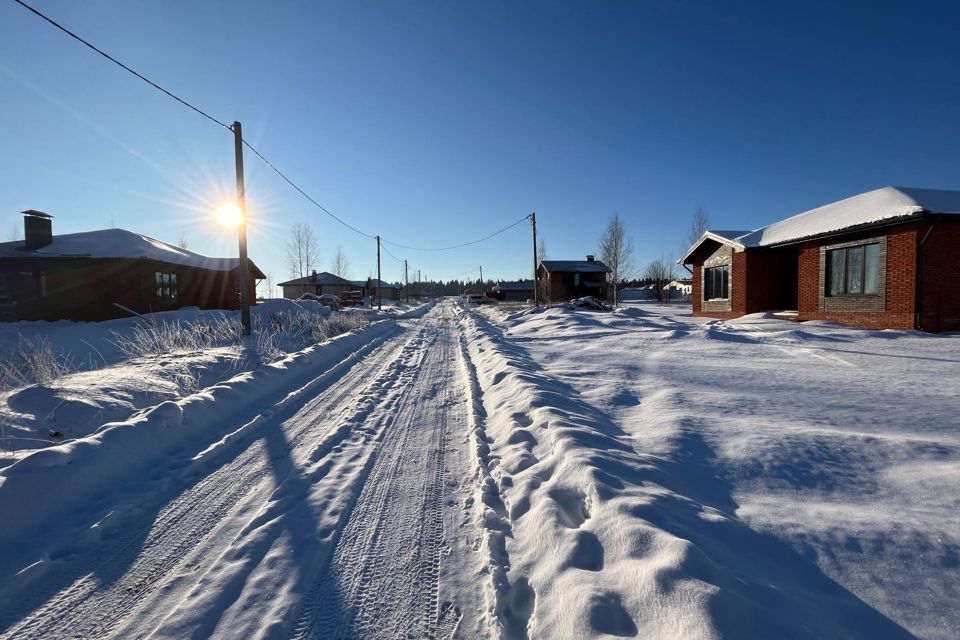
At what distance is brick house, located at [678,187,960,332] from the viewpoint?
34.1ft

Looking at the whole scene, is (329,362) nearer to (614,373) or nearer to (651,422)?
(614,373)

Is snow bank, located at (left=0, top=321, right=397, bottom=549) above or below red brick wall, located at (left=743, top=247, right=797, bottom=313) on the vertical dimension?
below

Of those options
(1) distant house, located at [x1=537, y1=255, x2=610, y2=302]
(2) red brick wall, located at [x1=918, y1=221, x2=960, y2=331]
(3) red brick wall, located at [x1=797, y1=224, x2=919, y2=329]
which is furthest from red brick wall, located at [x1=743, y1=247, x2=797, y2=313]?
(1) distant house, located at [x1=537, y1=255, x2=610, y2=302]

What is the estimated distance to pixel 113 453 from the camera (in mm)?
3684

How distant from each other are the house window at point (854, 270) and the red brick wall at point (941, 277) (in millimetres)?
1145

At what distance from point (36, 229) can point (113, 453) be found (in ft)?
85.2

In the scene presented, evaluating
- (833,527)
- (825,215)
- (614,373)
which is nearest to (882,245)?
(825,215)

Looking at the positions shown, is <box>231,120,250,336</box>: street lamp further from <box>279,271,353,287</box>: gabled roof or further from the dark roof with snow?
the dark roof with snow

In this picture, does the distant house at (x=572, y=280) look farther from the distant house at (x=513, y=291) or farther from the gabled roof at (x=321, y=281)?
the gabled roof at (x=321, y=281)

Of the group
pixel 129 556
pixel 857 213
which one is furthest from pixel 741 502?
pixel 857 213

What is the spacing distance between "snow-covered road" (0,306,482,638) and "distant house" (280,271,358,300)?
59.0 metres

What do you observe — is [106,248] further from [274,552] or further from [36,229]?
[274,552]

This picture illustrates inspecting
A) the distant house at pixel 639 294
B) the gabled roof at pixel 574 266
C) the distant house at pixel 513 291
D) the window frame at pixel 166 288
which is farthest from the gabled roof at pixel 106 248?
the distant house at pixel 639 294

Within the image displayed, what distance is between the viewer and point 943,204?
1073 cm
